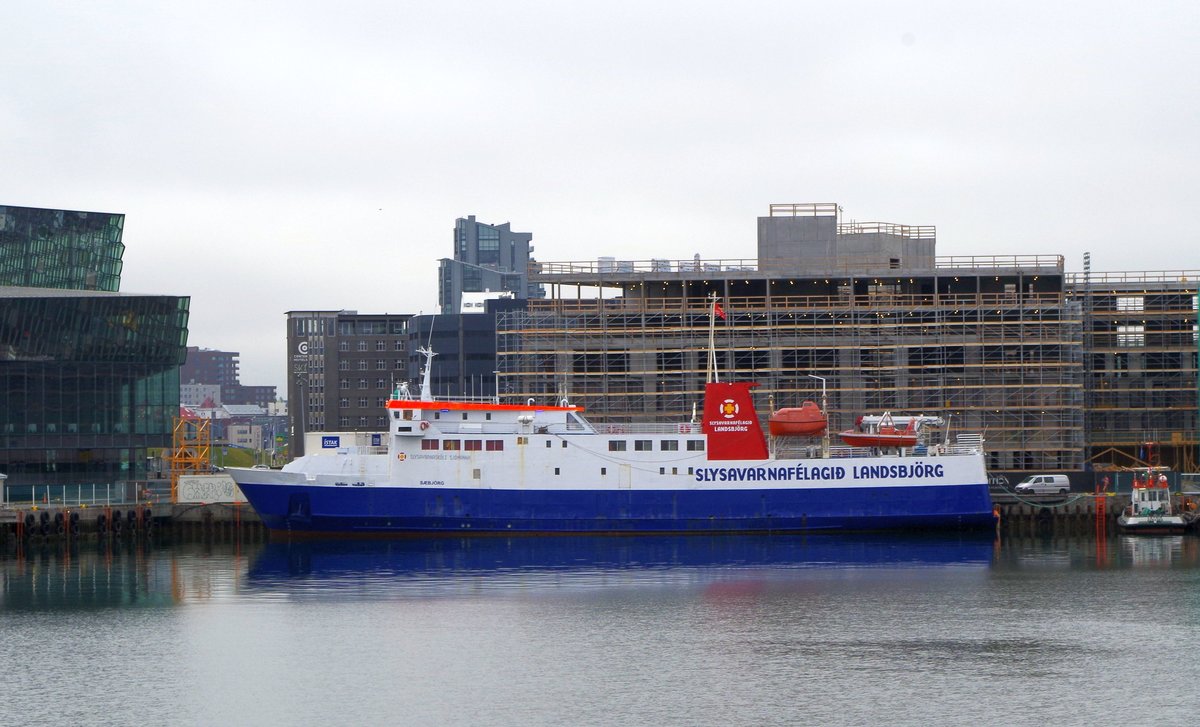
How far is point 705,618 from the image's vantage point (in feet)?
116

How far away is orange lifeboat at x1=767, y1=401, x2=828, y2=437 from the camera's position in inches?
2072

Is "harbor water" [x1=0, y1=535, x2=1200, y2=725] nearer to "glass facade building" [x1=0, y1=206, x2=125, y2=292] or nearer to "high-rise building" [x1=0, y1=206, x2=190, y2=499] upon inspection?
"high-rise building" [x1=0, y1=206, x2=190, y2=499]

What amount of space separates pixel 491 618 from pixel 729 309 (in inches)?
1178

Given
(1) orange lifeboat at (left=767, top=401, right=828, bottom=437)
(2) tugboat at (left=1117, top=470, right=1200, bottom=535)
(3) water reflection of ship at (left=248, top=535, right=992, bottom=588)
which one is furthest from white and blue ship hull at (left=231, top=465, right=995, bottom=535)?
(2) tugboat at (left=1117, top=470, right=1200, bottom=535)

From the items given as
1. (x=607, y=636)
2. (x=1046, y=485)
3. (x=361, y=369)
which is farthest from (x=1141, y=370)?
(x=361, y=369)

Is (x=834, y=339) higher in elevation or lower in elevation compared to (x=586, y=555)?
higher

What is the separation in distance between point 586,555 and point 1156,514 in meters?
21.0

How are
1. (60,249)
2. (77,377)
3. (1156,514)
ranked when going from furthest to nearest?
(60,249), (77,377), (1156,514)

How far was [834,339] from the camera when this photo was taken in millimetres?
62531

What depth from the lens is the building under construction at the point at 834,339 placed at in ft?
204

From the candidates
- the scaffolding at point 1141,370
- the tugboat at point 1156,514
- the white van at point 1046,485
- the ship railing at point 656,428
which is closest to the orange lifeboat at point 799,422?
the ship railing at point 656,428

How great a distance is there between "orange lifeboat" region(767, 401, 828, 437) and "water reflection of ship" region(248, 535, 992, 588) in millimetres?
3805

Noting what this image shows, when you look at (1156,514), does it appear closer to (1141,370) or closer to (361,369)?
(1141,370)

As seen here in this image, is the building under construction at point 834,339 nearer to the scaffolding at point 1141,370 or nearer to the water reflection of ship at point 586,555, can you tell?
the scaffolding at point 1141,370
